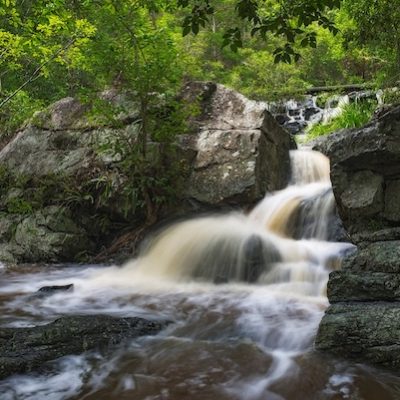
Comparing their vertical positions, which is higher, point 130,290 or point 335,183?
point 335,183

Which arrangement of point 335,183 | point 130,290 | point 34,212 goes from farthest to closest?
1. point 34,212
2. point 130,290
3. point 335,183

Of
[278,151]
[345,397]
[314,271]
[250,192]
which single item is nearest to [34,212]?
[250,192]

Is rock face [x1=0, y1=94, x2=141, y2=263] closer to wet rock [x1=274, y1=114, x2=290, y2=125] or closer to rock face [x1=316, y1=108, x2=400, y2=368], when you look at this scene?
rock face [x1=316, y1=108, x2=400, y2=368]

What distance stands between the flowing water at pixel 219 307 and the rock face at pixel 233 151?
337 millimetres

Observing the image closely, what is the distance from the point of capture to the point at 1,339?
3.54 metres

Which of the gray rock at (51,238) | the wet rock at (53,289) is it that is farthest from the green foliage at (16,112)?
the wet rock at (53,289)

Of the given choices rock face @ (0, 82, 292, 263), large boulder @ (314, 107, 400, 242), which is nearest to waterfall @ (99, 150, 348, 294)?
rock face @ (0, 82, 292, 263)

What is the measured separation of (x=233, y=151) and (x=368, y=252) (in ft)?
14.8

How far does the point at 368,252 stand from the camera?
154 inches

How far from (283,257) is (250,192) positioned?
1.92 metres

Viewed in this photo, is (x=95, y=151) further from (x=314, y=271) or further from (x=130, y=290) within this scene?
(x=314, y=271)

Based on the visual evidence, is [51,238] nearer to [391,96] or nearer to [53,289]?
[53,289]

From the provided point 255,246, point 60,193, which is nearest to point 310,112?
point 60,193

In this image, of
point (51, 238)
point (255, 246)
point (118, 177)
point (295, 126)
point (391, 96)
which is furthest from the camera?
point (295, 126)
